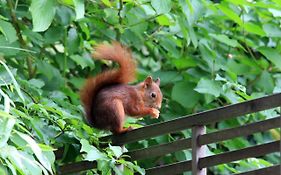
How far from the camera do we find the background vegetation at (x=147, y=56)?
3447mm

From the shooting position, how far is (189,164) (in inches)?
126

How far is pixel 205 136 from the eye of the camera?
311 cm

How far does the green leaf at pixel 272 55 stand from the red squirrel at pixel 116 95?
2.10 feet

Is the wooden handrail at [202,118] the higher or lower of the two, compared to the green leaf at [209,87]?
lower

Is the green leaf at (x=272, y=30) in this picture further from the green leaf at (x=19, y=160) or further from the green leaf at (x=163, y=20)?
the green leaf at (x=19, y=160)

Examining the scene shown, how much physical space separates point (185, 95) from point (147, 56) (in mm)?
756

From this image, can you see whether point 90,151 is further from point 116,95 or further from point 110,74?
point 110,74

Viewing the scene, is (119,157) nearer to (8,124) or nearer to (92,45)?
(8,124)

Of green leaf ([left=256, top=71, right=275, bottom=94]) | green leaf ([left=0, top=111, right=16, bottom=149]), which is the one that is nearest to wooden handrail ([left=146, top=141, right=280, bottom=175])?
green leaf ([left=0, top=111, right=16, bottom=149])

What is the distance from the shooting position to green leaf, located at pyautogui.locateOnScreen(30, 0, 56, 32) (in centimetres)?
327

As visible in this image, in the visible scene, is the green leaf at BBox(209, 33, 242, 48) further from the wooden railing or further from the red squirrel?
the wooden railing

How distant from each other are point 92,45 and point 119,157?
138 cm

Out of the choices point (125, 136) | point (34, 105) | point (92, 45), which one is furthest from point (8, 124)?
point (92, 45)

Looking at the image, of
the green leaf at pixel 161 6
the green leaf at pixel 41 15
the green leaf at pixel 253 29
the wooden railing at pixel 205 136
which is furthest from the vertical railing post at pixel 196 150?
the green leaf at pixel 253 29
